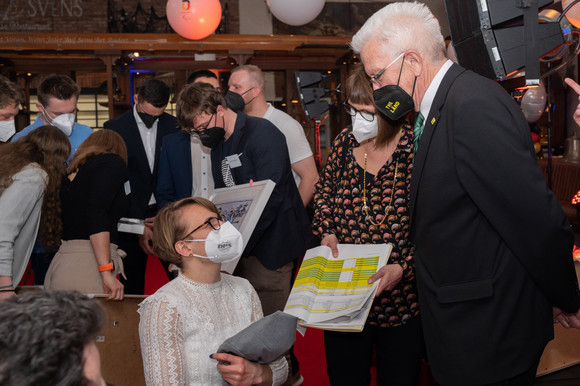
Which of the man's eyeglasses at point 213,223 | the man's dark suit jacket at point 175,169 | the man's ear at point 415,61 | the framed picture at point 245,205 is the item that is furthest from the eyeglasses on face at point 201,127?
the man's ear at point 415,61

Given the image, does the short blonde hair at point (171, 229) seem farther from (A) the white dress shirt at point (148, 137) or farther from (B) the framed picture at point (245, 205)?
(A) the white dress shirt at point (148, 137)

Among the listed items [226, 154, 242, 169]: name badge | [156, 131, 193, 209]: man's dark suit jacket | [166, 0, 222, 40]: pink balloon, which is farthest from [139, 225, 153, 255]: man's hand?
[166, 0, 222, 40]: pink balloon

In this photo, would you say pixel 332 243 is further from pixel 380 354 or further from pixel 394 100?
pixel 394 100

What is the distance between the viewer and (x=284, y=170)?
9.25 ft

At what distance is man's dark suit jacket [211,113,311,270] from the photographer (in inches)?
109

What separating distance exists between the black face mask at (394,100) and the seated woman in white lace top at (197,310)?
710 mm

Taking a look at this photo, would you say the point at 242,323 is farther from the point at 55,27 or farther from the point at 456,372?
the point at 55,27

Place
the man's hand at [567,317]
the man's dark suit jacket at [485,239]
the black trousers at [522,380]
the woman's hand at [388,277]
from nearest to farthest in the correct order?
the man's dark suit jacket at [485,239] < the black trousers at [522,380] < the man's hand at [567,317] < the woman's hand at [388,277]

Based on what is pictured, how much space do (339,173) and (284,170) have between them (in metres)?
0.47

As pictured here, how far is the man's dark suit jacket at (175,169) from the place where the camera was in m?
3.52

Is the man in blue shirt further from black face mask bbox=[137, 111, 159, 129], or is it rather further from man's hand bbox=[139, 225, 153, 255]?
man's hand bbox=[139, 225, 153, 255]

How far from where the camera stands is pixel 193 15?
22.0 ft

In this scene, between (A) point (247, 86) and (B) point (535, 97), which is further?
(B) point (535, 97)

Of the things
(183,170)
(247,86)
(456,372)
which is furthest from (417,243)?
(247,86)
